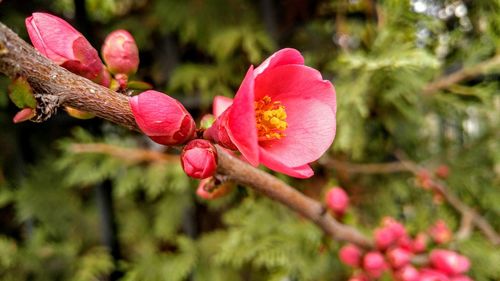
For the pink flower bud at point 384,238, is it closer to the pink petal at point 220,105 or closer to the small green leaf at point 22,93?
the pink petal at point 220,105

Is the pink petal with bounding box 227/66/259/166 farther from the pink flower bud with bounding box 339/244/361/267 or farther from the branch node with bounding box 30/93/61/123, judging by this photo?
the pink flower bud with bounding box 339/244/361/267

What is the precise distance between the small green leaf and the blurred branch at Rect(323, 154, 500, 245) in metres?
0.76

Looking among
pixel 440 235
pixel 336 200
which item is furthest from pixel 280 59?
pixel 440 235

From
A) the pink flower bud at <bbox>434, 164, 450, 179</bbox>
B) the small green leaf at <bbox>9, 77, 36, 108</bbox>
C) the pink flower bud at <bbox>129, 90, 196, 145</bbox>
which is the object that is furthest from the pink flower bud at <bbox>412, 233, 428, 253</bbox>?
the small green leaf at <bbox>9, 77, 36, 108</bbox>

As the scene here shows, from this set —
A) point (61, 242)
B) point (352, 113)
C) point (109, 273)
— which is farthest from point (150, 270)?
point (352, 113)

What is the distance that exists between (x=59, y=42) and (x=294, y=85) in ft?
0.67

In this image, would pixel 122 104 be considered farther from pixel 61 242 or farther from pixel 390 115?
pixel 61 242

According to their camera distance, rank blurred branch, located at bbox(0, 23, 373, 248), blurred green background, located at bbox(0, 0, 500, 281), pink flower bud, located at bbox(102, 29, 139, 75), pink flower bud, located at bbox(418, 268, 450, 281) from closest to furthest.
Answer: blurred branch, located at bbox(0, 23, 373, 248), pink flower bud, located at bbox(102, 29, 139, 75), pink flower bud, located at bbox(418, 268, 450, 281), blurred green background, located at bbox(0, 0, 500, 281)

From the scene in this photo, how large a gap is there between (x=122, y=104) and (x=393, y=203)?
0.85 metres

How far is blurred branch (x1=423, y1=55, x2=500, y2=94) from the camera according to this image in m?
0.82

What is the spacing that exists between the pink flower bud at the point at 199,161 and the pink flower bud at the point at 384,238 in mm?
451

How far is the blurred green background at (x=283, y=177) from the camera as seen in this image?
2.82 feet

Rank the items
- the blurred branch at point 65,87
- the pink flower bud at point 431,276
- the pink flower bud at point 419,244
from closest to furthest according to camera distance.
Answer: the blurred branch at point 65,87 → the pink flower bud at point 431,276 → the pink flower bud at point 419,244

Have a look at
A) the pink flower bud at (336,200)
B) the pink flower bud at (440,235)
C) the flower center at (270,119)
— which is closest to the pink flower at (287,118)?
the flower center at (270,119)
